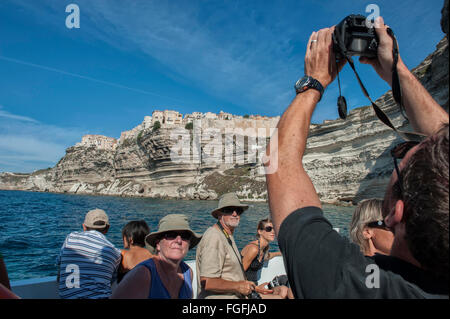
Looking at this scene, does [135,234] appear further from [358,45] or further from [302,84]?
[358,45]

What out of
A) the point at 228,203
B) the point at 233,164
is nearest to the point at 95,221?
the point at 228,203

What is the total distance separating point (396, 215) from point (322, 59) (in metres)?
0.67

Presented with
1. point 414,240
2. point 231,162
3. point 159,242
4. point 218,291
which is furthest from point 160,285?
point 231,162

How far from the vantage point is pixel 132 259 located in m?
3.81

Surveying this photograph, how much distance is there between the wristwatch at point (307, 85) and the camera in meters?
1.02

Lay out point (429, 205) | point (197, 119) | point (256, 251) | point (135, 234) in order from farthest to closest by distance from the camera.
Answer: point (197, 119) → point (256, 251) → point (135, 234) → point (429, 205)

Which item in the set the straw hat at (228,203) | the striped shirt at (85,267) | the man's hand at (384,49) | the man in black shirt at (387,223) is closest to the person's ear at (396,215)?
the man in black shirt at (387,223)

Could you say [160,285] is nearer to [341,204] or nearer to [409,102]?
[409,102]

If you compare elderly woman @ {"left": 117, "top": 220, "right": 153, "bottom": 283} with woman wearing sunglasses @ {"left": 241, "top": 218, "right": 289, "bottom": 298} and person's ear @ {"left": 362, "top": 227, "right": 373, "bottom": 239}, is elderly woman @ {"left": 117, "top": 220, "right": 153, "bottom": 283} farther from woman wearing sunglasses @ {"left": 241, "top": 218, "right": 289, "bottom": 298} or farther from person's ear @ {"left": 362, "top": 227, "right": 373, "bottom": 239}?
person's ear @ {"left": 362, "top": 227, "right": 373, "bottom": 239}

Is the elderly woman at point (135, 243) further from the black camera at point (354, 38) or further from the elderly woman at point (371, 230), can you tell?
the black camera at point (354, 38)

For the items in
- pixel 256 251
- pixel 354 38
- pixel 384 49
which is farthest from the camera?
pixel 256 251

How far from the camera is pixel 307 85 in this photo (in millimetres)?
1022

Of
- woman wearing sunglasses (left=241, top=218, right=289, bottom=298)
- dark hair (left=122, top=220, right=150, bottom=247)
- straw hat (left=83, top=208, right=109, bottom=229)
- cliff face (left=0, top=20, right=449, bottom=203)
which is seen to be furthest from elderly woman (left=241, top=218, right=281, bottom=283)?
cliff face (left=0, top=20, right=449, bottom=203)

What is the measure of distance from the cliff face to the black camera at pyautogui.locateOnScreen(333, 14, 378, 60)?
21.4 metres
